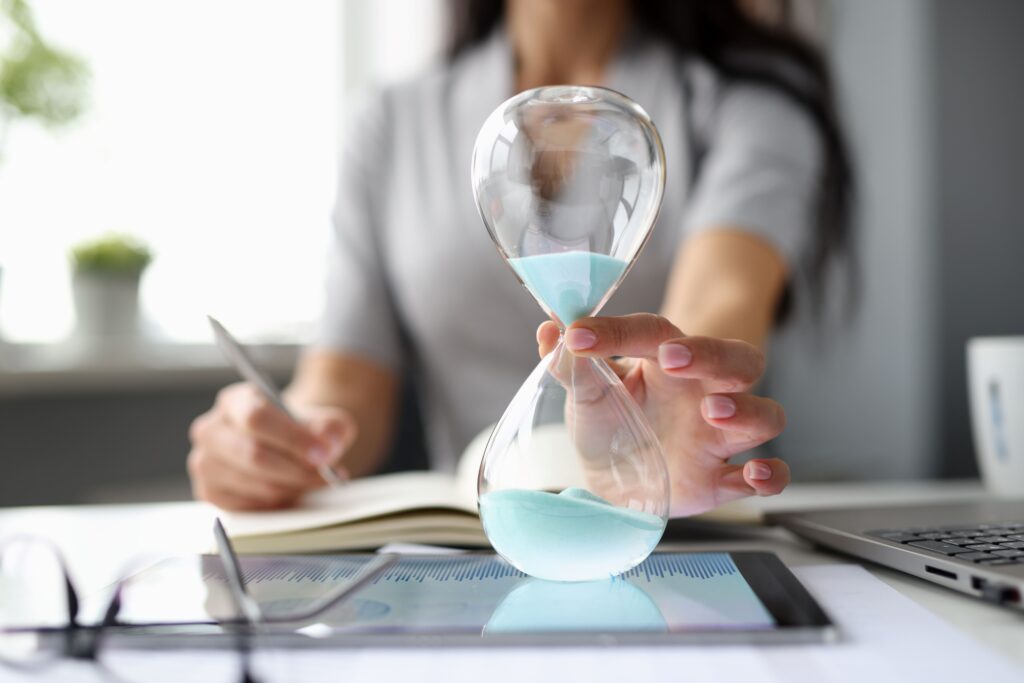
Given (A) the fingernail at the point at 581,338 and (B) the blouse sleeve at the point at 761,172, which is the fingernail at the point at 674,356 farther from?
(B) the blouse sleeve at the point at 761,172

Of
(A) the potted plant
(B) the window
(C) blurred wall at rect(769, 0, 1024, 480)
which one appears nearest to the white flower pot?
(A) the potted plant

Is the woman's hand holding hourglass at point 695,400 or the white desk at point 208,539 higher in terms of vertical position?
the woman's hand holding hourglass at point 695,400

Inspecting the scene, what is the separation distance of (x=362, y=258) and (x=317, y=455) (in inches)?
25.6

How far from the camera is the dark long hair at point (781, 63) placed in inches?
48.8

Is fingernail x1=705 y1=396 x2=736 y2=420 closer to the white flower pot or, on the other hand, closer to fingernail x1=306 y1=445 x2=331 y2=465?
fingernail x1=306 y1=445 x2=331 y2=465

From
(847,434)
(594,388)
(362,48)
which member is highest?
(362,48)

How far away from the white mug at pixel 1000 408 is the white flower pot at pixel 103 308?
1553 mm

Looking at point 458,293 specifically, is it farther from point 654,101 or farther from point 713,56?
point 713,56

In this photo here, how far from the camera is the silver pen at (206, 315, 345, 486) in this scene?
2.15 ft

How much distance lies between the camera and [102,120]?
2.07 m

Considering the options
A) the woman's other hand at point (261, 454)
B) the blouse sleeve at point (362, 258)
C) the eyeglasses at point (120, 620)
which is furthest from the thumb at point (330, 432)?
the blouse sleeve at point (362, 258)

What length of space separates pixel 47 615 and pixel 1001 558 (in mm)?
475

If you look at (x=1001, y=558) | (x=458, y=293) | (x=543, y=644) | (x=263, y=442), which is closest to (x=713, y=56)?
(x=458, y=293)

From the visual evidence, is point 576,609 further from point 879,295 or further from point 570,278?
point 879,295
